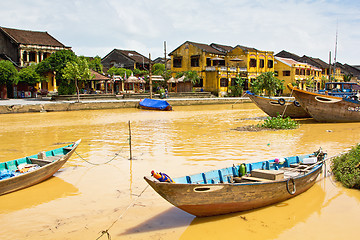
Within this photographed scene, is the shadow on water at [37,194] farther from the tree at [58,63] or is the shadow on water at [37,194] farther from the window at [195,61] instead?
the window at [195,61]

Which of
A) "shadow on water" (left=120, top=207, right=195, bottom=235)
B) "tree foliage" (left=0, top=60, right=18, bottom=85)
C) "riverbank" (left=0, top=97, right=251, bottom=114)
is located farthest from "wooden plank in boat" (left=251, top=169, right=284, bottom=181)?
"tree foliage" (left=0, top=60, right=18, bottom=85)

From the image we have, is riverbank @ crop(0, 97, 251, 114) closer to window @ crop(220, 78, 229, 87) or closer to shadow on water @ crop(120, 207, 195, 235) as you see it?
window @ crop(220, 78, 229, 87)

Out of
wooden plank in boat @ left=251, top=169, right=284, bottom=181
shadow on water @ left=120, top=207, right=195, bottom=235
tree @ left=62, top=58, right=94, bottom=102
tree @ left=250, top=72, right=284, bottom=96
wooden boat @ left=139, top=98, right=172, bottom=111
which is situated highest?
tree @ left=62, top=58, right=94, bottom=102

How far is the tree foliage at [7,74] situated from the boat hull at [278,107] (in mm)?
26301

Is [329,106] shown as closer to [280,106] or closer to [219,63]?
[280,106]

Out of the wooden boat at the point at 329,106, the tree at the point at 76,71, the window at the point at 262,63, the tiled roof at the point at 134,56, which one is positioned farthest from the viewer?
the tiled roof at the point at 134,56

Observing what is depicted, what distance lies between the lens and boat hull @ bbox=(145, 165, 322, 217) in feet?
19.1

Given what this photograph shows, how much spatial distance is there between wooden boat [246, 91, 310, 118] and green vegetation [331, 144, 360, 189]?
13182 millimetres

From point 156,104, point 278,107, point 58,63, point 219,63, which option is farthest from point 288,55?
point 278,107

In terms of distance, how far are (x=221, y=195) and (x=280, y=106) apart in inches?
685

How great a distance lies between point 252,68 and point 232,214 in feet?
148

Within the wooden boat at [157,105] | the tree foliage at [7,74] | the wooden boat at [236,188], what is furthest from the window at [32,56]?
the wooden boat at [236,188]

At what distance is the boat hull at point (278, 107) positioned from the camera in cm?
2230

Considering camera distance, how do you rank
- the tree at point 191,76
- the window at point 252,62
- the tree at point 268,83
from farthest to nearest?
the window at point 252,62, the tree at point 191,76, the tree at point 268,83
